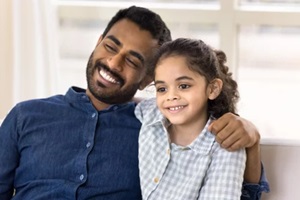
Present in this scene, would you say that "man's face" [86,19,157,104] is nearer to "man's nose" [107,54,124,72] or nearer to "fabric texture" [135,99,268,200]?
"man's nose" [107,54,124,72]

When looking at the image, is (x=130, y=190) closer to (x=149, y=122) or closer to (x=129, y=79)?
(x=149, y=122)

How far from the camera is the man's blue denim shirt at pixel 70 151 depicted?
1.74 m

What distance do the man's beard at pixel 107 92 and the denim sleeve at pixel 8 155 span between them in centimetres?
26

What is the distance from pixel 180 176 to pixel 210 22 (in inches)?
61.0

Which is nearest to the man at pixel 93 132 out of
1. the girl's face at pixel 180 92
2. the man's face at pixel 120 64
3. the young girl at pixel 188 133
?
the man's face at pixel 120 64

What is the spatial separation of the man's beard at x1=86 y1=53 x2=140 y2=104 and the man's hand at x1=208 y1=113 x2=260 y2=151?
1.30 feet

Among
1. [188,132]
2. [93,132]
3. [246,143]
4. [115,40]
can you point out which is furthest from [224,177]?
[115,40]

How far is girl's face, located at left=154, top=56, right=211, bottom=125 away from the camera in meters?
1.60

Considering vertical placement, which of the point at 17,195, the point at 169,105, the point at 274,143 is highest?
the point at 169,105

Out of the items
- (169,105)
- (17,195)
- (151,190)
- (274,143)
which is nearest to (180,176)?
(151,190)

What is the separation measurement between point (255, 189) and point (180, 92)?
332 millimetres

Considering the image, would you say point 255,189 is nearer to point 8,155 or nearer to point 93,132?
point 93,132

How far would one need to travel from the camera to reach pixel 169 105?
1.61m

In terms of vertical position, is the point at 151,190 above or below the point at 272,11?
below
